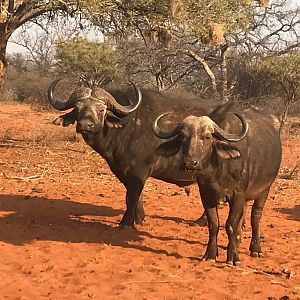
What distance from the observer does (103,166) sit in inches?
567

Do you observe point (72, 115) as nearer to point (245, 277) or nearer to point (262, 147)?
point (262, 147)

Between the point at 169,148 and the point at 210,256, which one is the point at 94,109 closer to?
the point at 169,148

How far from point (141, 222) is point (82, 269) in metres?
2.54

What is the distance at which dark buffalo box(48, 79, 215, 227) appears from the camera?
27.0ft

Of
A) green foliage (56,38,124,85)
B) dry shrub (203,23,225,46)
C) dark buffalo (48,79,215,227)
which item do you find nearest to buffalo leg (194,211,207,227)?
dark buffalo (48,79,215,227)

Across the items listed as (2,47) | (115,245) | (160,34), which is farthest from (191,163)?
(2,47)

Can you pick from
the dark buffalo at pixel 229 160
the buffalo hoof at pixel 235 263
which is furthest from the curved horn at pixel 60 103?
the buffalo hoof at pixel 235 263

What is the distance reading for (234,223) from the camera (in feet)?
21.8

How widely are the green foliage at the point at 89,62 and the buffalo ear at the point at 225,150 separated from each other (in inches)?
1000

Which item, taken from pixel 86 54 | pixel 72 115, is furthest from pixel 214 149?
pixel 86 54

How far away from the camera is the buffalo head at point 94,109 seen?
786 centimetres

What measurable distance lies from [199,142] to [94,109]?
2.42 m

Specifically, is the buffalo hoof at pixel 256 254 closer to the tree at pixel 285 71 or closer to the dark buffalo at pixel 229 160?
the dark buffalo at pixel 229 160

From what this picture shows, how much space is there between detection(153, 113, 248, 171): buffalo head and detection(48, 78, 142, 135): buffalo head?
1639 millimetres
